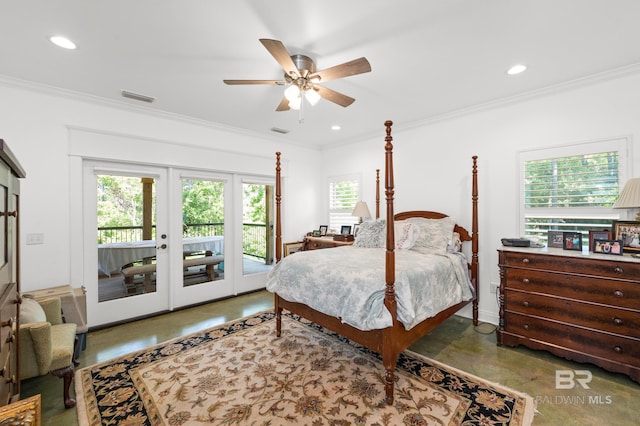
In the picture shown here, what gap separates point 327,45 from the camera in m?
2.21

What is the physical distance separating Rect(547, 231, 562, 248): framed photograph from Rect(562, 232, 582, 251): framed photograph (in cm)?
10

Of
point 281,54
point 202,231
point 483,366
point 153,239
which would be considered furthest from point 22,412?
point 202,231

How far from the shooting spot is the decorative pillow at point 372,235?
144 inches

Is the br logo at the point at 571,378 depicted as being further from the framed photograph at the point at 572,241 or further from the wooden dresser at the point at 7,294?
the wooden dresser at the point at 7,294

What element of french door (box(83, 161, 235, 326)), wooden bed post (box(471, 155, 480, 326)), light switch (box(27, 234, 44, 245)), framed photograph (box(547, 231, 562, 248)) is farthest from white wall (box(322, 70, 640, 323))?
light switch (box(27, 234, 44, 245))

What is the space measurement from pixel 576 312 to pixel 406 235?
1679 mm

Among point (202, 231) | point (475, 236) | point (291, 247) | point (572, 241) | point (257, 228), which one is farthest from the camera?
point (291, 247)

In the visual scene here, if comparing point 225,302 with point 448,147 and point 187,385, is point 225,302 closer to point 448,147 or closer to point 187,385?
point 187,385

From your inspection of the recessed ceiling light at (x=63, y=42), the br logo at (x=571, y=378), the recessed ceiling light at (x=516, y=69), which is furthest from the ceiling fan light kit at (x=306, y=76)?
the br logo at (x=571, y=378)

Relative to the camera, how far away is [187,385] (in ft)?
7.38

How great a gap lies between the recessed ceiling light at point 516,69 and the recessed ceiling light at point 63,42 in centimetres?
375

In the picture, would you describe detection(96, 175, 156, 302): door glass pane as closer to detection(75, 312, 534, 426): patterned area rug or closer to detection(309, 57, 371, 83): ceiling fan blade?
detection(75, 312, 534, 426): patterned area rug

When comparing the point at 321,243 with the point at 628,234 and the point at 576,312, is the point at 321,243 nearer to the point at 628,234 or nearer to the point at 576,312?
the point at 576,312

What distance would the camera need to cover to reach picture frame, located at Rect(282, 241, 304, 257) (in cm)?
506
